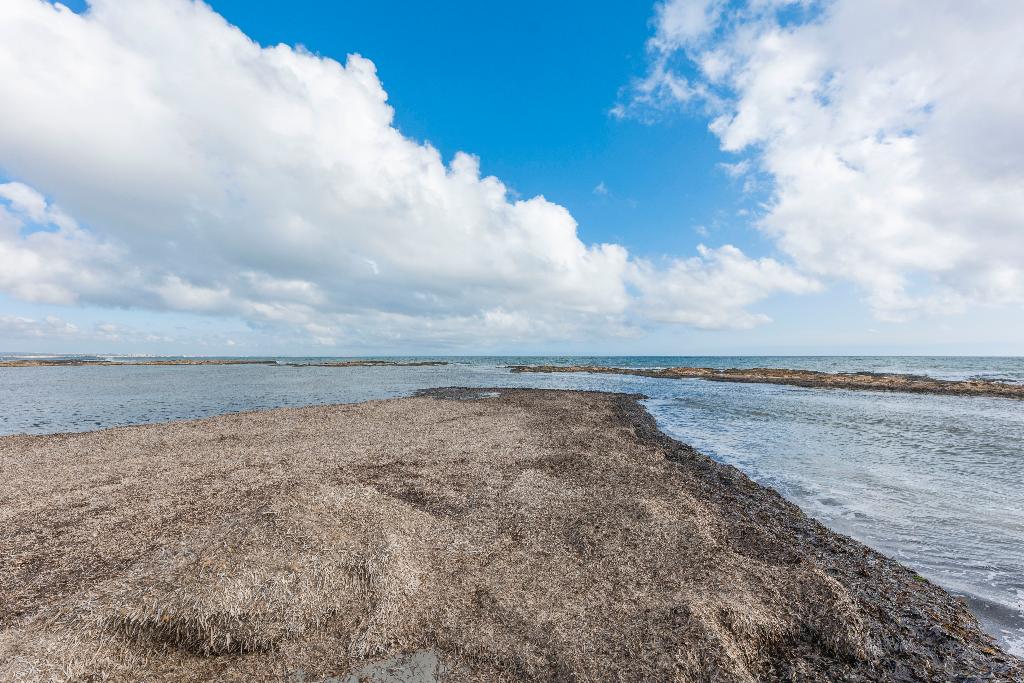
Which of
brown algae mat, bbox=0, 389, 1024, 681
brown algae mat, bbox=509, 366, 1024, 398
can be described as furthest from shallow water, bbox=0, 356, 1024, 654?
brown algae mat, bbox=509, 366, 1024, 398

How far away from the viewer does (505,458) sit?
18.8 m

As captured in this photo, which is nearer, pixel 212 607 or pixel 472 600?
pixel 212 607

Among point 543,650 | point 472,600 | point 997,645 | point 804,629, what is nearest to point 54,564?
point 472,600

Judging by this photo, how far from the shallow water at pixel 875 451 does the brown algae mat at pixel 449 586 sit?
1619mm

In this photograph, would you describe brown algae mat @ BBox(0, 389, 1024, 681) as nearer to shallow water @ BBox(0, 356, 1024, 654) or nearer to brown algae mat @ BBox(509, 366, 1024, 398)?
shallow water @ BBox(0, 356, 1024, 654)

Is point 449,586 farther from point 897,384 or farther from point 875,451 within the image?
point 897,384

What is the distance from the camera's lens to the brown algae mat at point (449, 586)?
6582 mm

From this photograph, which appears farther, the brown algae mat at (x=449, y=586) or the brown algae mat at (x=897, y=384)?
the brown algae mat at (x=897, y=384)

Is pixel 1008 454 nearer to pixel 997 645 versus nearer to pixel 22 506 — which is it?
pixel 997 645

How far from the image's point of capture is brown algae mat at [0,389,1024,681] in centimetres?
658

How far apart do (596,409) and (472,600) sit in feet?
95.5

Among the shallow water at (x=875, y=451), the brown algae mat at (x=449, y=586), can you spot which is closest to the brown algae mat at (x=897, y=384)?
the shallow water at (x=875, y=451)

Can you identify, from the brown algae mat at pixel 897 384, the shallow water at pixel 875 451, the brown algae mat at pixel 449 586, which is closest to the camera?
the brown algae mat at pixel 449 586

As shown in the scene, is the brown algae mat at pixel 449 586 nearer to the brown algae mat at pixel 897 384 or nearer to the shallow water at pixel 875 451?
the shallow water at pixel 875 451
